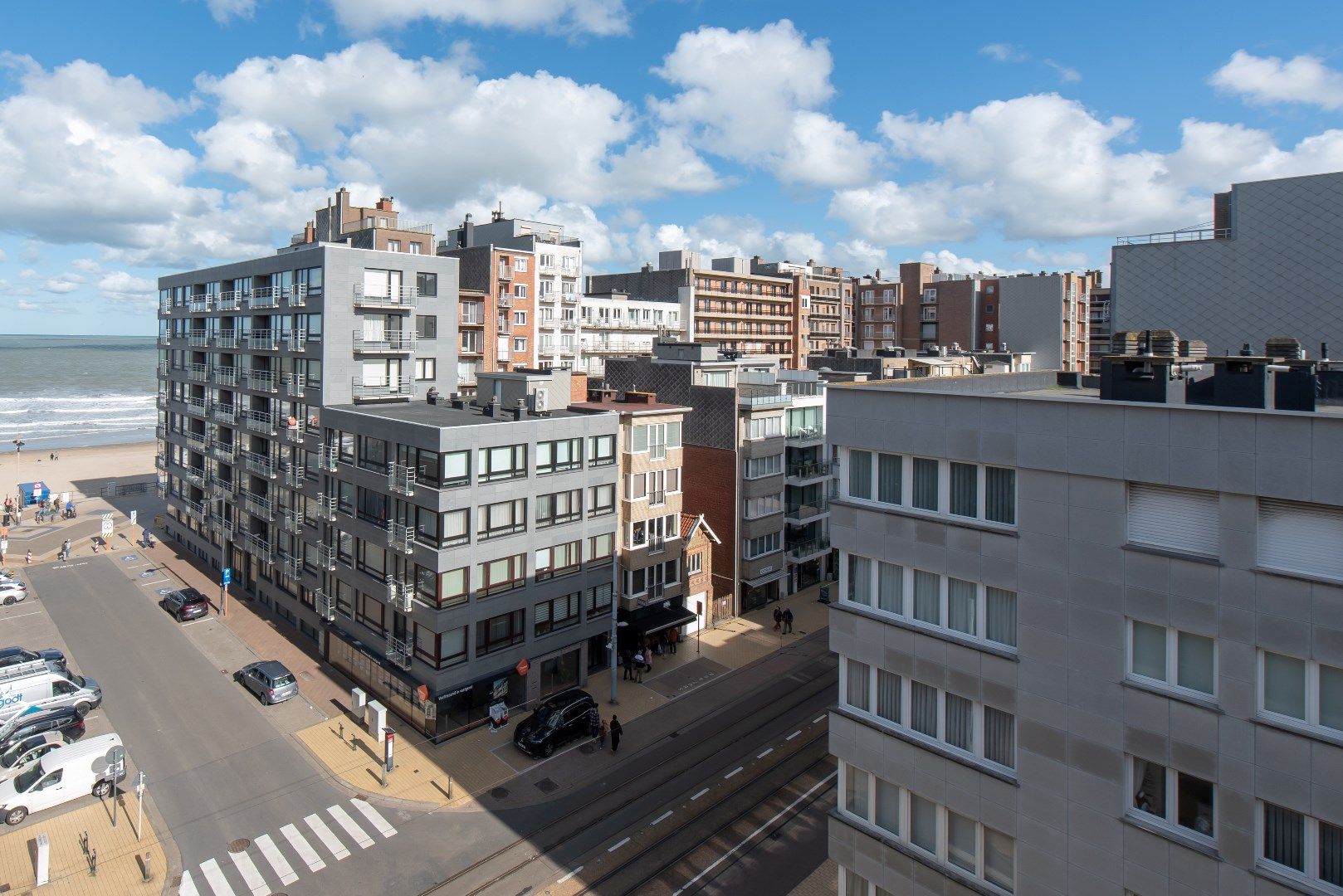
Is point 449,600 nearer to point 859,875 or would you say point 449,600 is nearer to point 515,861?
point 515,861

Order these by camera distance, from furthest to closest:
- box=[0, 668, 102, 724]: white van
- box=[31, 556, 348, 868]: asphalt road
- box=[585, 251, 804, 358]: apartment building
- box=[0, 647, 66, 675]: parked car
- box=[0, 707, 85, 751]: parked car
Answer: box=[585, 251, 804, 358]: apartment building, box=[0, 647, 66, 675]: parked car, box=[0, 668, 102, 724]: white van, box=[0, 707, 85, 751]: parked car, box=[31, 556, 348, 868]: asphalt road

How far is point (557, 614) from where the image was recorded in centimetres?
4128

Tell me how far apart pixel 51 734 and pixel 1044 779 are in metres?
38.3

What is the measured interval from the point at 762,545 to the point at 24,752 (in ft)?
131

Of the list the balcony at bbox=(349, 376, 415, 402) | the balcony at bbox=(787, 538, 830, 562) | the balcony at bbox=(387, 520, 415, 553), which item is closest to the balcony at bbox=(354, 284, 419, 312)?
the balcony at bbox=(349, 376, 415, 402)

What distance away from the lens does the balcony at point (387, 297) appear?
4712cm

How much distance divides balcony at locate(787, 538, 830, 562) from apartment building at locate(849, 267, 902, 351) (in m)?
65.8

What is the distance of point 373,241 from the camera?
203ft

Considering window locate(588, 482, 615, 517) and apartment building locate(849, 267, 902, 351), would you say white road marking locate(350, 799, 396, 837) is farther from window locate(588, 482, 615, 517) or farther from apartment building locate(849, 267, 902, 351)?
apartment building locate(849, 267, 902, 351)

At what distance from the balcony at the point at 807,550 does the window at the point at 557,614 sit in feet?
69.6

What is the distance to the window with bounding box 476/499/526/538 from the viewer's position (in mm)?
37750

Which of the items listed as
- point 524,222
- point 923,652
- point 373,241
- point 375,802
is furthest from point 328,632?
point 524,222

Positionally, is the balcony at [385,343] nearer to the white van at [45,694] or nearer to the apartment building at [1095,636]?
the white van at [45,694]

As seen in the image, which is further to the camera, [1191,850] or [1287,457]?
[1191,850]
